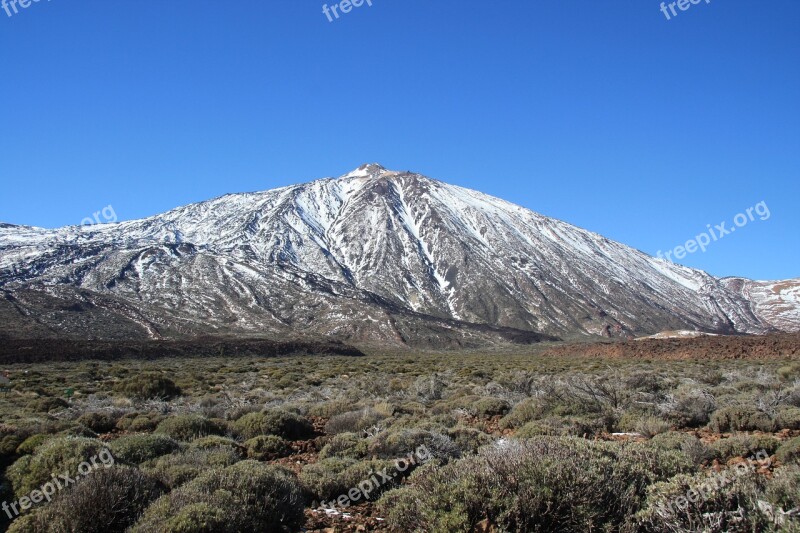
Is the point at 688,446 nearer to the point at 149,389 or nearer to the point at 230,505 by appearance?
the point at 230,505

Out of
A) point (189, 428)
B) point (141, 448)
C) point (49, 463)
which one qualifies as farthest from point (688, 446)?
point (189, 428)

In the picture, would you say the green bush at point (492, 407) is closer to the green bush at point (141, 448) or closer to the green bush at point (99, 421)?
the green bush at point (141, 448)

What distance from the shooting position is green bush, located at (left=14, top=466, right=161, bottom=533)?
484 centimetres

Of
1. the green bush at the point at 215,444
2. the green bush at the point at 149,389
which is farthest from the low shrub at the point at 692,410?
the green bush at the point at 149,389

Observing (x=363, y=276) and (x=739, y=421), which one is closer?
(x=739, y=421)

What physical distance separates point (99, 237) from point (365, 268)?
67645 millimetres

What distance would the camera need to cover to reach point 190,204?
555 feet

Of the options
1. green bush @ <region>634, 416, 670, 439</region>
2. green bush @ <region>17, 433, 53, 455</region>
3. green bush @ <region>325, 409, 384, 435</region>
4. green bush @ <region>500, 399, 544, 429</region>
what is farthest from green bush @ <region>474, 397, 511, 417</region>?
green bush @ <region>17, 433, 53, 455</region>

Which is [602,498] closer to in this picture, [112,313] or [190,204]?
[112,313]

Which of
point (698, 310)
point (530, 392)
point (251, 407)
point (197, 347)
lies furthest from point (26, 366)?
point (698, 310)

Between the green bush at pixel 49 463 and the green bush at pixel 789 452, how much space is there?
29.0 feet

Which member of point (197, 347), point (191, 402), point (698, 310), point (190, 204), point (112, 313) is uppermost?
point (190, 204)

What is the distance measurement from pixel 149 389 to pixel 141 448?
11.2m

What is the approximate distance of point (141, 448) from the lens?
7.95 meters
